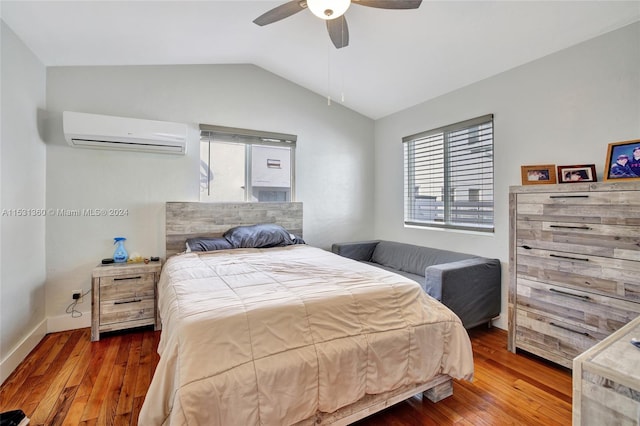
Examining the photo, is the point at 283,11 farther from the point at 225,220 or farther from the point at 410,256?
the point at 410,256

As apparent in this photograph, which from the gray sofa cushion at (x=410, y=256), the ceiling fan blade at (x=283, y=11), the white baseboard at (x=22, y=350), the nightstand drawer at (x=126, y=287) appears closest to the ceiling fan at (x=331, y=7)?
the ceiling fan blade at (x=283, y=11)

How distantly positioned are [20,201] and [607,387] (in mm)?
3647

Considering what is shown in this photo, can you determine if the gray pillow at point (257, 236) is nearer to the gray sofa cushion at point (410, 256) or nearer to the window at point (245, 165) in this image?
the window at point (245, 165)

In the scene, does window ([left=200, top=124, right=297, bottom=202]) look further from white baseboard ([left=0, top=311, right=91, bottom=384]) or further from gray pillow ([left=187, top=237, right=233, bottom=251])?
white baseboard ([left=0, top=311, right=91, bottom=384])

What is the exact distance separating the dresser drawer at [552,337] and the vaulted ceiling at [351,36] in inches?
88.1

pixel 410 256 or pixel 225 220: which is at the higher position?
pixel 225 220

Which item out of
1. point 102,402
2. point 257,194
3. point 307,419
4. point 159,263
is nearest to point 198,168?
point 257,194

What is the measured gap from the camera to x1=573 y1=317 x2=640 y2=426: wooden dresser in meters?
0.87

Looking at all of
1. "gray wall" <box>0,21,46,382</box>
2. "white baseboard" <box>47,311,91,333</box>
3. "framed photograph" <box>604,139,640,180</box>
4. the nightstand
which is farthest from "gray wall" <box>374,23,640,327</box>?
"gray wall" <box>0,21,46,382</box>

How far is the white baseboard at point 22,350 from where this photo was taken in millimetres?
2031

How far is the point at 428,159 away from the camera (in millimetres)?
3773

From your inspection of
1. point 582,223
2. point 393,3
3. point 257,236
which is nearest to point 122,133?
point 257,236

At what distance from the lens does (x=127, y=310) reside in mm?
2736

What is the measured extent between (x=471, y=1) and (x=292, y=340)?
2677 mm
